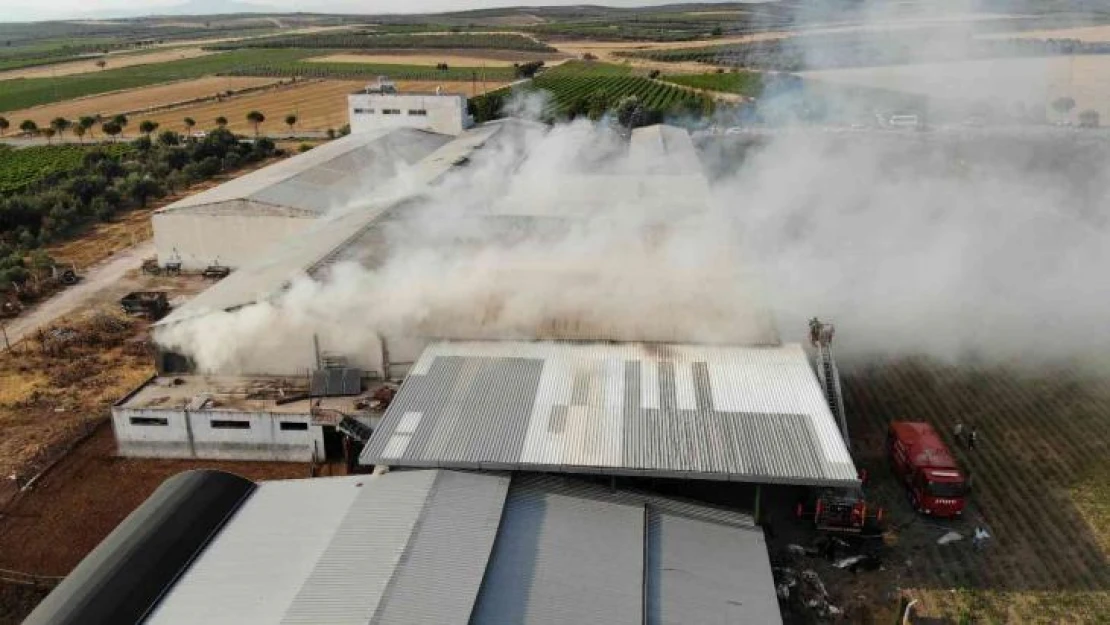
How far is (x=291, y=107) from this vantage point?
2904 inches

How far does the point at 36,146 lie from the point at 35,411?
48.1 m

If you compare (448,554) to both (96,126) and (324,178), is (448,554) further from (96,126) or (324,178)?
(96,126)

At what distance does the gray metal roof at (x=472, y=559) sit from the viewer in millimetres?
11039

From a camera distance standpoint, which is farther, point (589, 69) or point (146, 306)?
point (589, 69)

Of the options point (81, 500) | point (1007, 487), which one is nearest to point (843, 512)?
point (1007, 487)

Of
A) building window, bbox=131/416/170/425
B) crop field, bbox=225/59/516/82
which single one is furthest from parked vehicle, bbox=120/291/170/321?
crop field, bbox=225/59/516/82

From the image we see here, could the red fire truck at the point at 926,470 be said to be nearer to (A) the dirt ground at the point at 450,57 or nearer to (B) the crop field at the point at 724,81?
(B) the crop field at the point at 724,81

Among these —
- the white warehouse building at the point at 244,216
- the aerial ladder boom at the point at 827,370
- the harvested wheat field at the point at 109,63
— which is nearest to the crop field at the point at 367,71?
the harvested wheat field at the point at 109,63

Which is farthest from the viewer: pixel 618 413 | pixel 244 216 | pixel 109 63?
pixel 109 63

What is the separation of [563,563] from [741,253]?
1275cm

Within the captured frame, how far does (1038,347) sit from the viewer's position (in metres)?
22.8

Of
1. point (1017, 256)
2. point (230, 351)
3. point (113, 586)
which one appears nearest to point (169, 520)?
point (113, 586)

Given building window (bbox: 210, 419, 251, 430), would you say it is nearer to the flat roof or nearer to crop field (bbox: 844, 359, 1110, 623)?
the flat roof

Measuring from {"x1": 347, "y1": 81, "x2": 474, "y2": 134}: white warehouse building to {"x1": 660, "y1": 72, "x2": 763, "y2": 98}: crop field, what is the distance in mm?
18843
